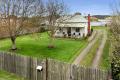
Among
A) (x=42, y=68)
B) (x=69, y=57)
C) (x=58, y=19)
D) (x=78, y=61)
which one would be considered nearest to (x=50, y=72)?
(x=42, y=68)

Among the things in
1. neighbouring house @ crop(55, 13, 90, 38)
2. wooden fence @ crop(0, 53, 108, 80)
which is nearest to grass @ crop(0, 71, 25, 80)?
wooden fence @ crop(0, 53, 108, 80)

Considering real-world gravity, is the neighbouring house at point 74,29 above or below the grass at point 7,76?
above

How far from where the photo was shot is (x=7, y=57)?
19656mm

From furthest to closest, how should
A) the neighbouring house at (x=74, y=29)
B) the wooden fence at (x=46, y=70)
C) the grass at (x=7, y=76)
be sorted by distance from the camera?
the neighbouring house at (x=74, y=29)
the grass at (x=7, y=76)
the wooden fence at (x=46, y=70)

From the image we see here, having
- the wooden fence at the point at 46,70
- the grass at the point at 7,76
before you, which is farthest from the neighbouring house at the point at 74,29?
the grass at the point at 7,76

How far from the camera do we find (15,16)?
33469 millimetres

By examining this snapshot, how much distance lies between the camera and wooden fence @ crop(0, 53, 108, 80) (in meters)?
14.4

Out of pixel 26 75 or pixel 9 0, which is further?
pixel 9 0

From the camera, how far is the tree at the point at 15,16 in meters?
32.1

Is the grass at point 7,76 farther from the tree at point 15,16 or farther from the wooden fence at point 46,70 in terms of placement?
the tree at point 15,16

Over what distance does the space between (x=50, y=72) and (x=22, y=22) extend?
1831cm

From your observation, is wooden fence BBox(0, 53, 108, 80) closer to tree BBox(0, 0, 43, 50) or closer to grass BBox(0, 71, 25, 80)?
grass BBox(0, 71, 25, 80)

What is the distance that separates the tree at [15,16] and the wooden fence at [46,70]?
1241 centimetres

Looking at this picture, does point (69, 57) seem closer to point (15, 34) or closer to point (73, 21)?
point (15, 34)
